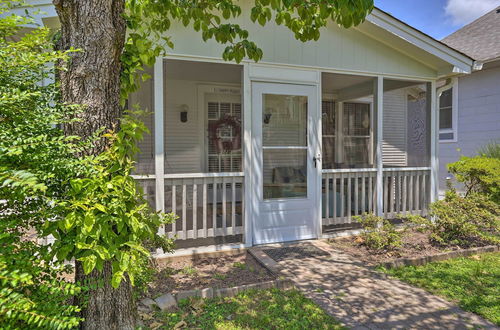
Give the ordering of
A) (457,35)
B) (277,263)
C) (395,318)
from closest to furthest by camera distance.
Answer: (395,318), (277,263), (457,35)

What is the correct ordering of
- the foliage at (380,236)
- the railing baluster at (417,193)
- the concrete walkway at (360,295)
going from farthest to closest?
1. the railing baluster at (417,193)
2. the foliage at (380,236)
3. the concrete walkway at (360,295)

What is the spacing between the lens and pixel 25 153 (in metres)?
1.36

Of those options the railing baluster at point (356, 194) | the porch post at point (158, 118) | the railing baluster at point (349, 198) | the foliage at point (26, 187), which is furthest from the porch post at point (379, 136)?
the foliage at point (26, 187)

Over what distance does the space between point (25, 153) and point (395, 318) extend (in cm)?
275

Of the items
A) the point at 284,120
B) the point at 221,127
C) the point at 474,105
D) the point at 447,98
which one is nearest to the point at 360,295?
the point at 284,120

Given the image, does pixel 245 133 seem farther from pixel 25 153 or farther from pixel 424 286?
pixel 25 153

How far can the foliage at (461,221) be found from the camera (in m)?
4.16

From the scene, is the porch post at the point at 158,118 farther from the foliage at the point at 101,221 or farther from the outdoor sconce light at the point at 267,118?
the foliage at the point at 101,221

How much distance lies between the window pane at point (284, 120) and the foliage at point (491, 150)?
460 centimetres

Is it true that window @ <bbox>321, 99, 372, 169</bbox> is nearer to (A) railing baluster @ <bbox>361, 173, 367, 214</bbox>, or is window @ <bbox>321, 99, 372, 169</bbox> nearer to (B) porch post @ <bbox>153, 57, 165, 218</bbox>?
(A) railing baluster @ <bbox>361, 173, 367, 214</bbox>

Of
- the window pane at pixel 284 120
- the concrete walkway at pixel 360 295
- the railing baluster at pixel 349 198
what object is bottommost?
the concrete walkway at pixel 360 295

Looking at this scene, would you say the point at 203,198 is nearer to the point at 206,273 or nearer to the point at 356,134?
the point at 206,273

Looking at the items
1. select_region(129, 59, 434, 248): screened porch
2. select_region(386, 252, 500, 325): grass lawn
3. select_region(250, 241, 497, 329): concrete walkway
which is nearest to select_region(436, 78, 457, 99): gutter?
select_region(129, 59, 434, 248): screened porch

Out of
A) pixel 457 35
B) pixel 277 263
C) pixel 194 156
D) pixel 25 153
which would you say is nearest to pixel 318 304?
pixel 277 263
